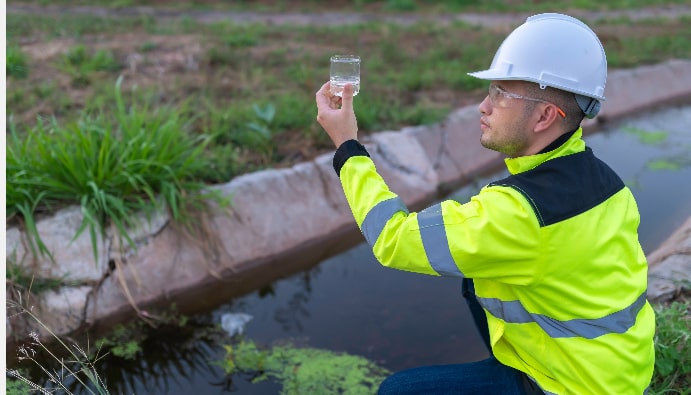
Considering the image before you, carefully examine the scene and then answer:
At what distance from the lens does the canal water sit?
3883 mm

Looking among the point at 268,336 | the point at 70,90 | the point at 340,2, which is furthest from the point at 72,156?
the point at 340,2

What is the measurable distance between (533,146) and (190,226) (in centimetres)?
295

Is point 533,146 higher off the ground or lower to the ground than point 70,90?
higher

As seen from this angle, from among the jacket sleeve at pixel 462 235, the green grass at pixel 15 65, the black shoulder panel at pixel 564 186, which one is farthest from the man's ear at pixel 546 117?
the green grass at pixel 15 65

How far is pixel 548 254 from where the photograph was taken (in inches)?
78.8

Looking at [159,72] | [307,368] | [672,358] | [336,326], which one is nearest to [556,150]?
[672,358]

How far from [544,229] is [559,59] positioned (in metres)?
0.50

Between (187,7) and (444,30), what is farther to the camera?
(187,7)

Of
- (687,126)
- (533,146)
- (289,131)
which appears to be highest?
(533,146)

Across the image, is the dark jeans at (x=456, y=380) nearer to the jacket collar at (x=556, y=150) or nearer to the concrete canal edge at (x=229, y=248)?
the jacket collar at (x=556, y=150)

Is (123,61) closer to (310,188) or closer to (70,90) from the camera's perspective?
(70,90)

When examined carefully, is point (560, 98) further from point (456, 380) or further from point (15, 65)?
point (15, 65)

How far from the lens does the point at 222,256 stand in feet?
15.9

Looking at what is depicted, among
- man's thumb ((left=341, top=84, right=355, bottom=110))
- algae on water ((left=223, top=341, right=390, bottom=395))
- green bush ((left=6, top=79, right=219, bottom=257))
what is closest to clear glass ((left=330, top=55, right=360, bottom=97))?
man's thumb ((left=341, top=84, right=355, bottom=110))
